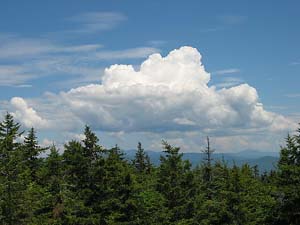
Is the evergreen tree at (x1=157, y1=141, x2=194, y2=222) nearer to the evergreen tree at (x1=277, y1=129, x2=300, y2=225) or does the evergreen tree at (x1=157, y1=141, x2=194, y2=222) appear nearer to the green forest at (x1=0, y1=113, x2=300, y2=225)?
the green forest at (x1=0, y1=113, x2=300, y2=225)

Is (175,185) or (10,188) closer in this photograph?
(10,188)

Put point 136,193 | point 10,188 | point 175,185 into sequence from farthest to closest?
1. point 175,185
2. point 136,193
3. point 10,188

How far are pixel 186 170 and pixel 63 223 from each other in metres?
11.6

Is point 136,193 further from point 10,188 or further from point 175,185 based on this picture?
point 10,188

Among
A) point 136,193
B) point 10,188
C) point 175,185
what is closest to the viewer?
point 10,188

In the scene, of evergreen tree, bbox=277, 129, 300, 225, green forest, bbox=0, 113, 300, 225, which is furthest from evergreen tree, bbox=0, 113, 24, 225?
evergreen tree, bbox=277, 129, 300, 225

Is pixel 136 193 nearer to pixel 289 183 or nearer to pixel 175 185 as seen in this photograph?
pixel 175 185

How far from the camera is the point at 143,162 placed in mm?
78375

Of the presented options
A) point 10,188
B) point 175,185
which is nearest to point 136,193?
→ point 175,185

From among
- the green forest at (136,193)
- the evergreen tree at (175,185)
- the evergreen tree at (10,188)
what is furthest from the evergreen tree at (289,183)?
the evergreen tree at (10,188)

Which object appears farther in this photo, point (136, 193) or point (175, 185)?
point (175, 185)

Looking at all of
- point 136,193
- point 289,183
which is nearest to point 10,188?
point 136,193

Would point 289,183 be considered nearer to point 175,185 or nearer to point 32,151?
point 175,185

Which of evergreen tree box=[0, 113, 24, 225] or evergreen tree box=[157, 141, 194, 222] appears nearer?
evergreen tree box=[0, 113, 24, 225]
